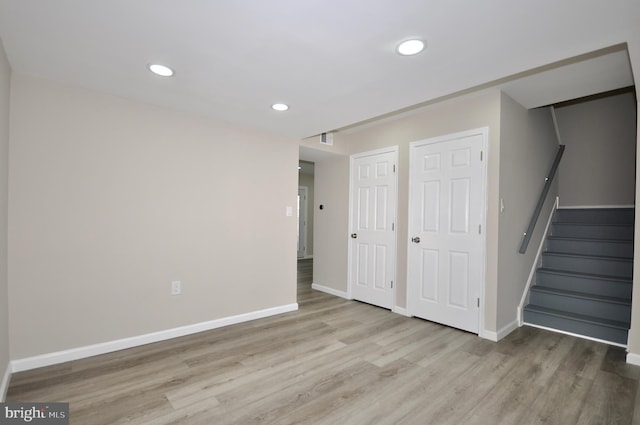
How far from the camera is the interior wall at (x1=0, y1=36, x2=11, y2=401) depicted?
6.49 feet

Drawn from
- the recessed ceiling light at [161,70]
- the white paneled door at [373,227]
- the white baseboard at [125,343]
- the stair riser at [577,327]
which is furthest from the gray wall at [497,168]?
the recessed ceiling light at [161,70]

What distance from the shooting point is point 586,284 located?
136 inches

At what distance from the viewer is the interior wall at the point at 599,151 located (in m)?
4.21

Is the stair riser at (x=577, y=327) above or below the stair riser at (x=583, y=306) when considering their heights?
below

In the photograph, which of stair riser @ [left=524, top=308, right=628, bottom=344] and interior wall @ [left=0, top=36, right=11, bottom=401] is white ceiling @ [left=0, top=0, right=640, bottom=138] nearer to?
interior wall @ [left=0, top=36, right=11, bottom=401]

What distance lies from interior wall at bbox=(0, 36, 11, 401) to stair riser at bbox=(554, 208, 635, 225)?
610 cm

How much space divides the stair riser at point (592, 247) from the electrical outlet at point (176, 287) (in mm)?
4541

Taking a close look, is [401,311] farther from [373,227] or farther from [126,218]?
[126,218]

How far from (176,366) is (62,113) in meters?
2.21

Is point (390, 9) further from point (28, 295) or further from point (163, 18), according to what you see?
point (28, 295)

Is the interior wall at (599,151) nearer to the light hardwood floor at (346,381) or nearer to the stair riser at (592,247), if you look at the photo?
the stair riser at (592,247)

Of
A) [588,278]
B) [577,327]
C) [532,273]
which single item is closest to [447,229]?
[532,273]

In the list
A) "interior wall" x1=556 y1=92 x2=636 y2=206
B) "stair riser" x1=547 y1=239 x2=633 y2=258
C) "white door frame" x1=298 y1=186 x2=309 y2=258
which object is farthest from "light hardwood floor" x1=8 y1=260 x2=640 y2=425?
"white door frame" x1=298 y1=186 x2=309 y2=258

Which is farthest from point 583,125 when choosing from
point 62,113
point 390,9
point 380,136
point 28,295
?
point 28,295
